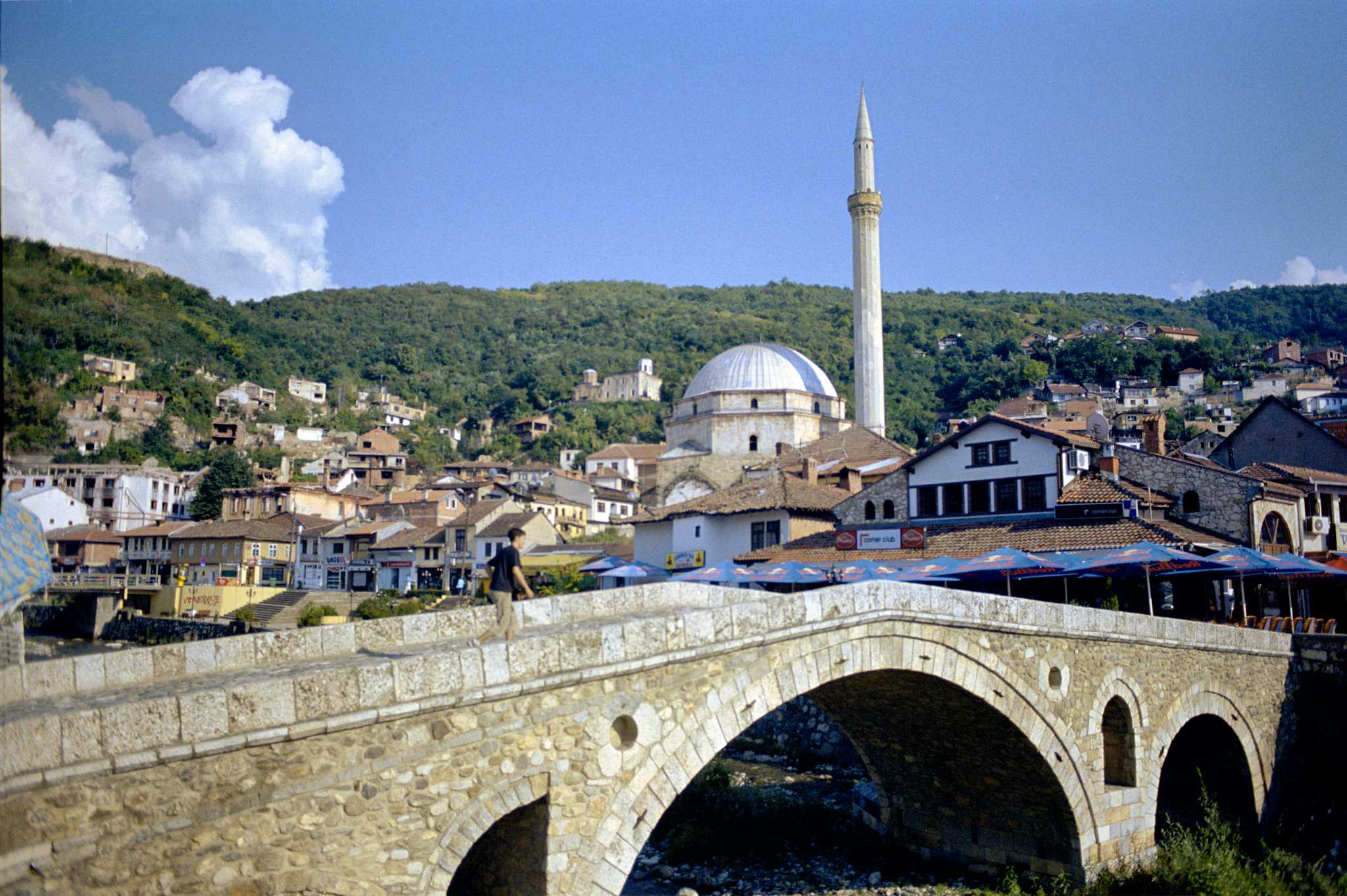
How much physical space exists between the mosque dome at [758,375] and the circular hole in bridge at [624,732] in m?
37.0

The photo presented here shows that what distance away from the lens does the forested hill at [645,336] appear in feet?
254

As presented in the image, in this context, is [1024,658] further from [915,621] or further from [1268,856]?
[1268,856]

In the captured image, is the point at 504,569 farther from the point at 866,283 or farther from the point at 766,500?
the point at 866,283

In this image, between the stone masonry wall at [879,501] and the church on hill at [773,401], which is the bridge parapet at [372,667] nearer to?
the stone masonry wall at [879,501]

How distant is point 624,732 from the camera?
853cm

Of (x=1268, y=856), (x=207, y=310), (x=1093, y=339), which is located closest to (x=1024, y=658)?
(x=1268, y=856)

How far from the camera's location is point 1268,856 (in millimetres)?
14039

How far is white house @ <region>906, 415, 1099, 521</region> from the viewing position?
72.9 ft

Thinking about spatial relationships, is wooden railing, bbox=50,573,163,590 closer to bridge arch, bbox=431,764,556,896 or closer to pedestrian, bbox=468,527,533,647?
pedestrian, bbox=468,527,533,647

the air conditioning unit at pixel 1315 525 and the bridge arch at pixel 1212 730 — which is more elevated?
the air conditioning unit at pixel 1315 525

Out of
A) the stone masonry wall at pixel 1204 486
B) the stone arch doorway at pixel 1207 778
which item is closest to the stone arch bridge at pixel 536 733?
the stone arch doorway at pixel 1207 778

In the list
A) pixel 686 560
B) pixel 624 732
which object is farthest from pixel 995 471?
pixel 624 732

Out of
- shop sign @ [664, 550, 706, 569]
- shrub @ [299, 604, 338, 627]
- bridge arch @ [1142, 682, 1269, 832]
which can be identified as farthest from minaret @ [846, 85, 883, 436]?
bridge arch @ [1142, 682, 1269, 832]

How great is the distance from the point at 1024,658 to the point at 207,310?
6851 cm
